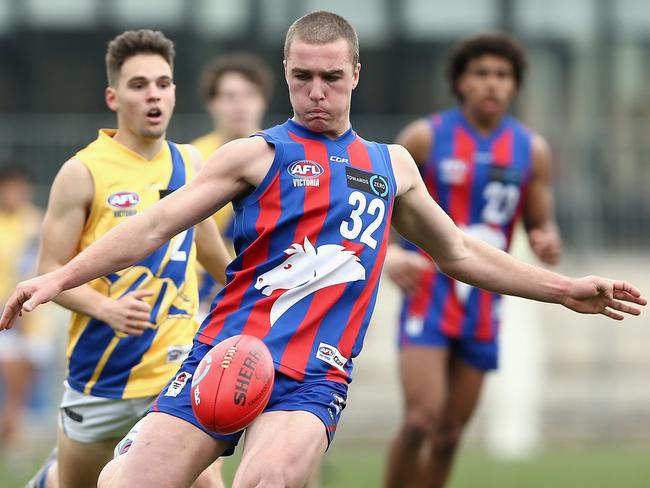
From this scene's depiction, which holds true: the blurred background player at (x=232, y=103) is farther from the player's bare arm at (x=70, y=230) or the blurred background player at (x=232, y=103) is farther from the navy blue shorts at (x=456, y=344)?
the player's bare arm at (x=70, y=230)

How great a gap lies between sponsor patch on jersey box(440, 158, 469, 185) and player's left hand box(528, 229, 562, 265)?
0.56 meters

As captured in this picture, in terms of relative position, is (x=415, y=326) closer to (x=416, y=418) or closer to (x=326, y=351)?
(x=416, y=418)

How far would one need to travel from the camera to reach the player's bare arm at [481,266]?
5414mm

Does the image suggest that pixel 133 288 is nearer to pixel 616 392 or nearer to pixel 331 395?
pixel 331 395

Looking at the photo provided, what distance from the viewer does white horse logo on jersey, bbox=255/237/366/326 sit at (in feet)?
16.9

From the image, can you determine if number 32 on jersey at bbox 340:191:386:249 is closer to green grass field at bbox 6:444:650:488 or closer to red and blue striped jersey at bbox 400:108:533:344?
red and blue striped jersey at bbox 400:108:533:344

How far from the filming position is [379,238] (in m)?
5.29

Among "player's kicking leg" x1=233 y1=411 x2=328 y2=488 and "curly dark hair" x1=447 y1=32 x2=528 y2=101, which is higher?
"curly dark hair" x1=447 y1=32 x2=528 y2=101

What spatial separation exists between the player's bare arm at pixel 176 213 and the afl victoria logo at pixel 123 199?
3.37 feet

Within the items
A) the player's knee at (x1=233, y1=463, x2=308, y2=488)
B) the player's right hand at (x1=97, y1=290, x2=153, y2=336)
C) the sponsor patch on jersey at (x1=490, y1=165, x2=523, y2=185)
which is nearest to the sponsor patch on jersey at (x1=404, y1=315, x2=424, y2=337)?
the sponsor patch on jersey at (x1=490, y1=165, x2=523, y2=185)

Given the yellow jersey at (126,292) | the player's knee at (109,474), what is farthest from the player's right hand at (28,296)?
the yellow jersey at (126,292)

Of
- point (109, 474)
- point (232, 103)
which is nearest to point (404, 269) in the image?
point (232, 103)

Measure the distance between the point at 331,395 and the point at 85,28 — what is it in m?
14.3

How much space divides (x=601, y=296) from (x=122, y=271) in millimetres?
2153
